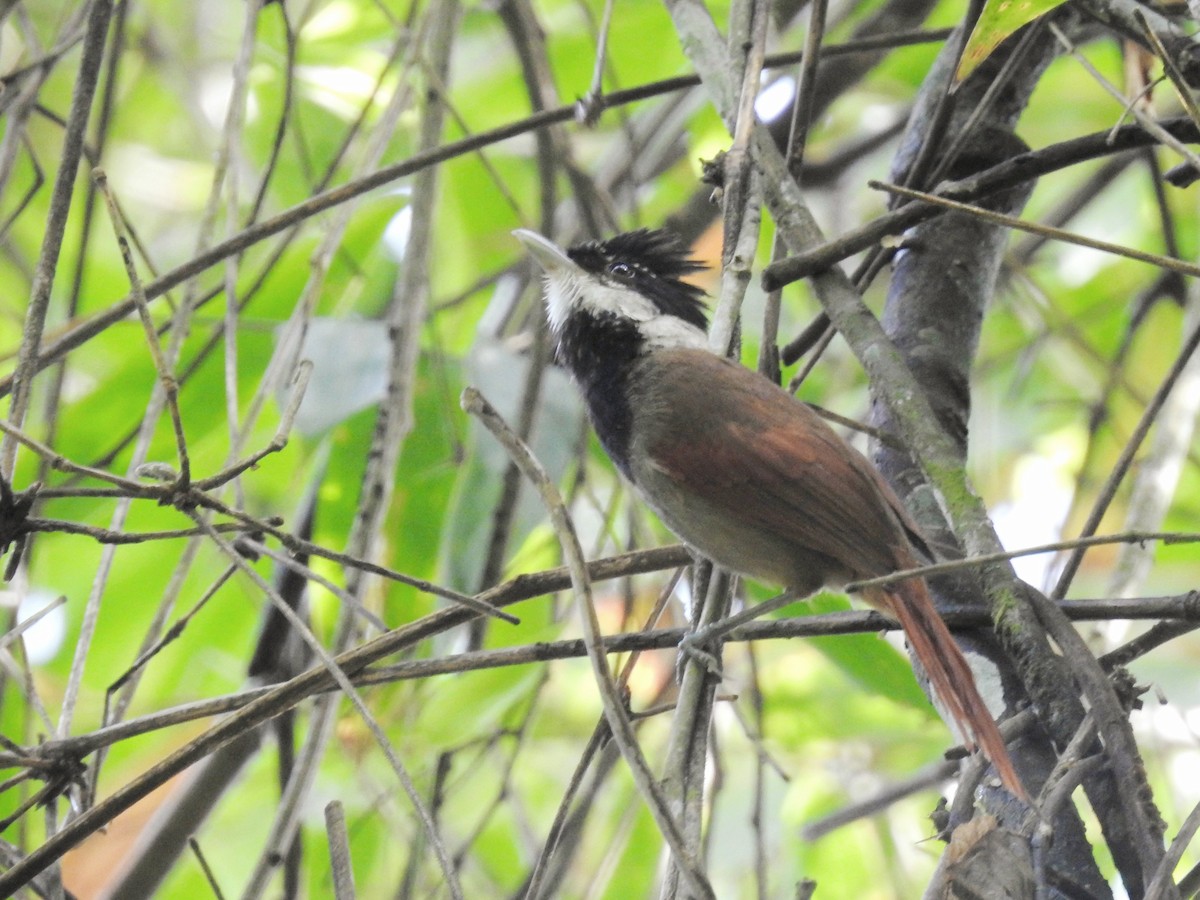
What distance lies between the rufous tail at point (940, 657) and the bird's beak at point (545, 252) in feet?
3.33

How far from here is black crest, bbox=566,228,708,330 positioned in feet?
8.64

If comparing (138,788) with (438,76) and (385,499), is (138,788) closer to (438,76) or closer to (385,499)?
(385,499)

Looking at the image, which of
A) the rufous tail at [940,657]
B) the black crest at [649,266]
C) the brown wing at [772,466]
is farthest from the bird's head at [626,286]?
the rufous tail at [940,657]

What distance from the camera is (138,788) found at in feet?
4.72

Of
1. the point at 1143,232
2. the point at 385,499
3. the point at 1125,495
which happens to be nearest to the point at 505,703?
the point at 385,499

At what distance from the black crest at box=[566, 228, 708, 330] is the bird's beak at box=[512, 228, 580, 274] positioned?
0.05 meters

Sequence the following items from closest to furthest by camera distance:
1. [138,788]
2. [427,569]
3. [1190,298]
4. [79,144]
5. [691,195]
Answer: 1. [138,788]
2. [79,144]
3. [427,569]
4. [1190,298]
5. [691,195]

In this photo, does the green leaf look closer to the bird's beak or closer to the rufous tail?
the rufous tail

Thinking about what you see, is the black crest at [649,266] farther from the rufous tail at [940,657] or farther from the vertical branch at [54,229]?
the vertical branch at [54,229]

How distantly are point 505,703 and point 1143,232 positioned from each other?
2799 mm

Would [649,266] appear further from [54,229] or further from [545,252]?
[54,229]

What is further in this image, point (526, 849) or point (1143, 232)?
point (1143, 232)

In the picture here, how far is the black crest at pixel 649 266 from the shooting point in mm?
2635

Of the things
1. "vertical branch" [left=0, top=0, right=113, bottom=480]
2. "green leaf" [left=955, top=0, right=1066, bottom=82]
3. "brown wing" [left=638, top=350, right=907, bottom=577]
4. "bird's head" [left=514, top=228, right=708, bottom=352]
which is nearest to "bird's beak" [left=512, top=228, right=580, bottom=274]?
"bird's head" [left=514, top=228, right=708, bottom=352]
